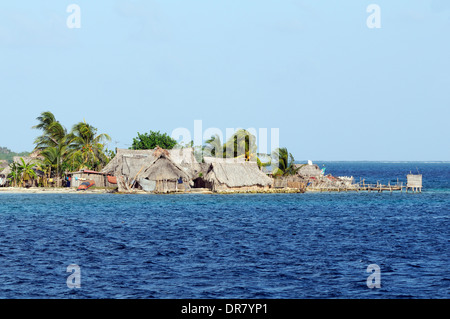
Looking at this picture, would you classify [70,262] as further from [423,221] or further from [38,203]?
[38,203]

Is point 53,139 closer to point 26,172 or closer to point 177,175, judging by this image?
point 26,172

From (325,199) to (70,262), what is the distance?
4447cm

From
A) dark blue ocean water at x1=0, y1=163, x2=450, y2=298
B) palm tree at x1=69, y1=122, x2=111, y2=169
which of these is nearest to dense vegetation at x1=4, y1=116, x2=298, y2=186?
palm tree at x1=69, y1=122, x2=111, y2=169

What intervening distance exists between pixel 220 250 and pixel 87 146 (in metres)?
49.6

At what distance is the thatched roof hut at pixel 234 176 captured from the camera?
68250 mm

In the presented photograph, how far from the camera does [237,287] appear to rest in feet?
68.9

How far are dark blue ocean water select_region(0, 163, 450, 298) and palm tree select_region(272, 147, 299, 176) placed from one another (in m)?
18.2

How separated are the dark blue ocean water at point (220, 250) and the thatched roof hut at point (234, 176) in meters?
12.4

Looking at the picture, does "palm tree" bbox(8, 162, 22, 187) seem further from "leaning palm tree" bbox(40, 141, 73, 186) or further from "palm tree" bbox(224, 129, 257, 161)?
"palm tree" bbox(224, 129, 257, 161)

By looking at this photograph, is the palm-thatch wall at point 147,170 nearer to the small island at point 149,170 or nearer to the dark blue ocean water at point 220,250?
the small island at point 149,170

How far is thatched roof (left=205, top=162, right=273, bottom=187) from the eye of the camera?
224ft

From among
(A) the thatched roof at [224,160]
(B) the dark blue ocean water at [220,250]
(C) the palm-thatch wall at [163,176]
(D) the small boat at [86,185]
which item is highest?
(A) the thatched roof at [224,160]

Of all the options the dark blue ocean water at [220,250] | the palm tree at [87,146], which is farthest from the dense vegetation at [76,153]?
the dark blue ocean water at [220,250]

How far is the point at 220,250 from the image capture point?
29.3 meters
